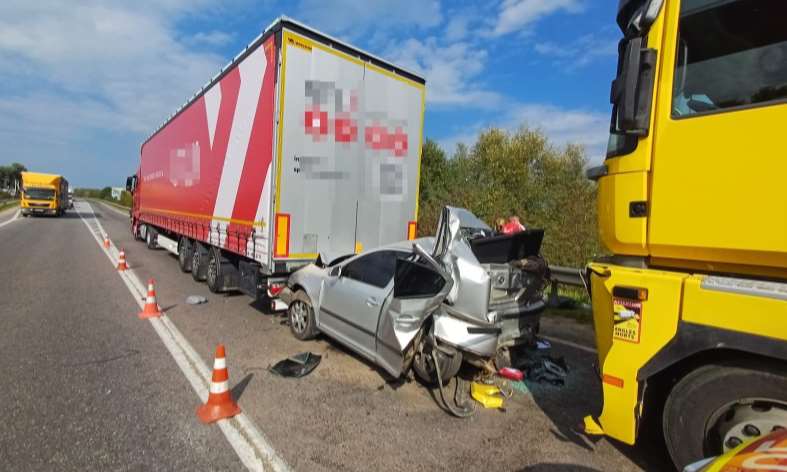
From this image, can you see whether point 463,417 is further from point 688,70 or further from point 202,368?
point 688,70

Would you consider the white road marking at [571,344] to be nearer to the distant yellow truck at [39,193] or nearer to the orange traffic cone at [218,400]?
the orange traffic cone at [218,400]

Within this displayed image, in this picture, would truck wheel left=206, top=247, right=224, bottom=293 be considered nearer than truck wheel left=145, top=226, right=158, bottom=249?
Yes

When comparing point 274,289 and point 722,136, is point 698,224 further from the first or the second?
point 274,289

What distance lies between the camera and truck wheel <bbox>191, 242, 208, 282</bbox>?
29.8 ft

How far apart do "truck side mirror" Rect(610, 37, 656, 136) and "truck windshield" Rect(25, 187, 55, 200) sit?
127ft

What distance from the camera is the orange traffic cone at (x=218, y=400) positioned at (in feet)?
11.4

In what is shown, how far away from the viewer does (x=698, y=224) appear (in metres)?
2.47

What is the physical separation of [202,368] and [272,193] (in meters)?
2.34

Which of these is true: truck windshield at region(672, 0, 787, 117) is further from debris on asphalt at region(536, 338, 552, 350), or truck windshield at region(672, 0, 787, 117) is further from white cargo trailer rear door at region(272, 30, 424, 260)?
white cargo trailer rear door at region(272, 30, 424, 260)

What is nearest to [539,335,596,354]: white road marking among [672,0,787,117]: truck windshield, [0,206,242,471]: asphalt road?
[672,0,787,117]: truck windshield

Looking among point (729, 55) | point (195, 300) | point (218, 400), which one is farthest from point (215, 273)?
point (729, 55)

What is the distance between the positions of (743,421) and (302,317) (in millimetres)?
4658

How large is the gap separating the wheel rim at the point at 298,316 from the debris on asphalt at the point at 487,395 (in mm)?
2494

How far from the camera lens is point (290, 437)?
330 centimetres
